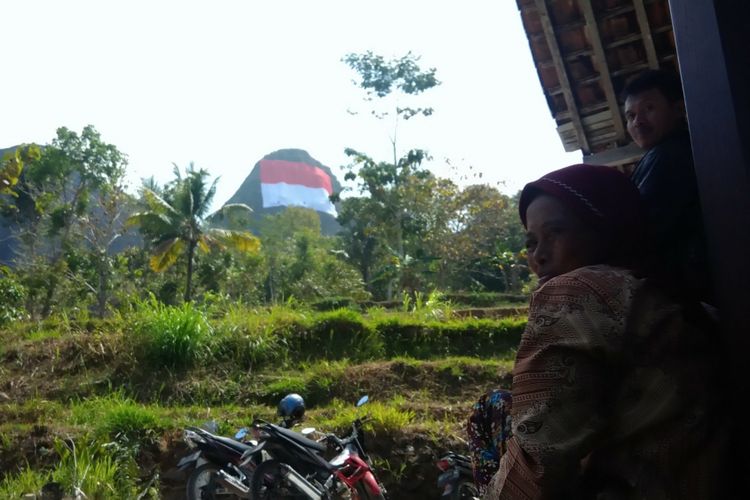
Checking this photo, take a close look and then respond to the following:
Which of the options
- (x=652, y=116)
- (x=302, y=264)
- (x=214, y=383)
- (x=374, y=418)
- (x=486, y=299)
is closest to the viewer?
(x=652, y=116)

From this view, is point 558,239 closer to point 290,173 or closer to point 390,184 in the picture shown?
point 390,184

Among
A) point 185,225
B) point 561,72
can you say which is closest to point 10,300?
point 185,225

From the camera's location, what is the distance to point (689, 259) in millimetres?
1705

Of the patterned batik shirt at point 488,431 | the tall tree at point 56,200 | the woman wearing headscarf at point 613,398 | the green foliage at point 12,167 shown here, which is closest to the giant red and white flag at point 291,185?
the tall tree at point 56,200

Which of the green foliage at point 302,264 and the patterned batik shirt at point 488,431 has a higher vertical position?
the patterned batik shirt at point 488,431

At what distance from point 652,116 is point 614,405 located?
1.36m

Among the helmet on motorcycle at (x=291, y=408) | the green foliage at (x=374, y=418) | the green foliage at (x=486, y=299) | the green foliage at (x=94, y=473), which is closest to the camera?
the helmet on motorcycle at (x=291, y=408)

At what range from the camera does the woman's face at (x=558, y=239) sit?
143 cm

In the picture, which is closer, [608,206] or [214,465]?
[608,206]

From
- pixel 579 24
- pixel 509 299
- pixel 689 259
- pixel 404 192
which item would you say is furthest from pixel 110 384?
pixel 404 192

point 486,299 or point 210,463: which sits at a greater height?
point 210,463

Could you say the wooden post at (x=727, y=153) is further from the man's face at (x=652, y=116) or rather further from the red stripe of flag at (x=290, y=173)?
the red stripe of flag at (x=290, y=173)

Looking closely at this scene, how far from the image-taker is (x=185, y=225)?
23.5 metres

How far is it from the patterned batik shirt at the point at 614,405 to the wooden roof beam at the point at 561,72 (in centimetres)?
311
